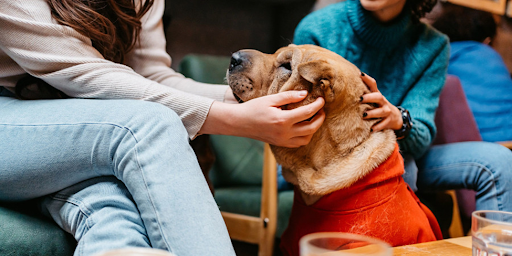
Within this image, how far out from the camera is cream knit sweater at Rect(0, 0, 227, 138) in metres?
0.88

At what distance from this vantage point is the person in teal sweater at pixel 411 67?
56.0 inches

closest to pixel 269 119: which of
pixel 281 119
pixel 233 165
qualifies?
pixel 281 119

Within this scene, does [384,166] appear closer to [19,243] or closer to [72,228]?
[72,228]

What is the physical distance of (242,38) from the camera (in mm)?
2734

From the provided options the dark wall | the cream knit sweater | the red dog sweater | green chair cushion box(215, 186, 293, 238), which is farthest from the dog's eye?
the dark wall

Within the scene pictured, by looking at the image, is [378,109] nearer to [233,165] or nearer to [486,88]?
[233,165]

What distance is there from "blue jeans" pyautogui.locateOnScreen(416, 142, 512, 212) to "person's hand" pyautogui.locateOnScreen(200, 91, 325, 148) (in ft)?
2.63

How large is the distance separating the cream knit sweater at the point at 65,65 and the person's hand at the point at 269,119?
0.04m

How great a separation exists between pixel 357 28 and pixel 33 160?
1.20 meters

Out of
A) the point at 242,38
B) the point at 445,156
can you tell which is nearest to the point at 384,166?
the point at 445,156

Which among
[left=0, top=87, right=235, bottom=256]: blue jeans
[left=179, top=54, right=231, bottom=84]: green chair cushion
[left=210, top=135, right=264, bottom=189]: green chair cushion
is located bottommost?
[left=210, top=135, right=264, bottom=189]: green chair cushion

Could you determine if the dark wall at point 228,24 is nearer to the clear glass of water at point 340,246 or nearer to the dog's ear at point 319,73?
the dog's ear at point 319,73

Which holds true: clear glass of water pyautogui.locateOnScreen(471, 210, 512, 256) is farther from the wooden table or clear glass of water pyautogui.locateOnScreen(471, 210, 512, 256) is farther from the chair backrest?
the chair backrest

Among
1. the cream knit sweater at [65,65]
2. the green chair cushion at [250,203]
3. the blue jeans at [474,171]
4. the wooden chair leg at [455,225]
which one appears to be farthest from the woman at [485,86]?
the cream knit sweater at [65,65]
